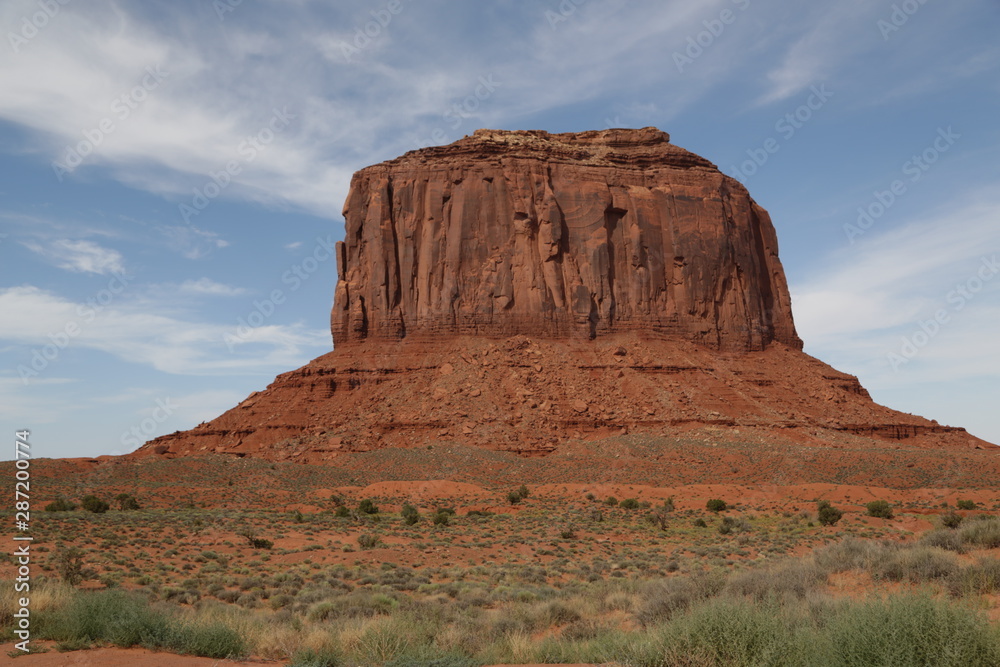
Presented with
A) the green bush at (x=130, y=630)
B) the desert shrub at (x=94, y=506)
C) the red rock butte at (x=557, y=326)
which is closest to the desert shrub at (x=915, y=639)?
the green bush at (x=130, y=630)

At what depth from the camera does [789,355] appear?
70.8 m

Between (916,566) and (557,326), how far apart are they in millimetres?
55269

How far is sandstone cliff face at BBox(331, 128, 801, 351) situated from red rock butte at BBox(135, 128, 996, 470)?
18cm

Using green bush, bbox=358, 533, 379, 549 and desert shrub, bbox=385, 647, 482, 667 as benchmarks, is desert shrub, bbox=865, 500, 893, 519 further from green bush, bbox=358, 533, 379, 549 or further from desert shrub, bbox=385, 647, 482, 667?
desert shrub, bbox=385, 647, 482, 667

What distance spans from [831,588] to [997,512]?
68.7 ft

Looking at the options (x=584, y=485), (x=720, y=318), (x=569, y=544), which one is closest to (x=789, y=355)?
(x=720, y=318)

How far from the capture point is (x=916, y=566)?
11.7m

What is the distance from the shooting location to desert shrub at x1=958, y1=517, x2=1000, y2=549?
14.5 m

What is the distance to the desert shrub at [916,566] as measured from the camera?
11.3m

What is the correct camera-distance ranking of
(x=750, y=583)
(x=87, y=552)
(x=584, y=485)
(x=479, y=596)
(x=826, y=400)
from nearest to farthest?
(x=750, y=583) → (x=479, y=596) → (x=87, y=552) → (x=584, y=485) → (x=826, y=400)

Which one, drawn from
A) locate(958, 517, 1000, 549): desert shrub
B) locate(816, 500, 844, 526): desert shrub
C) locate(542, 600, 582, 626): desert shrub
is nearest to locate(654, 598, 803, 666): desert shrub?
locate(542, 600, 582, 626): desert shrub

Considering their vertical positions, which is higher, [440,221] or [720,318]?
[440,221]

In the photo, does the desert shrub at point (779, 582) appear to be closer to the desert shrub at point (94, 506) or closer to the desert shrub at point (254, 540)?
the desert shrub at point (254, 540)

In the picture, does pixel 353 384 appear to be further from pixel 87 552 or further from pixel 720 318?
pixel 87 552
